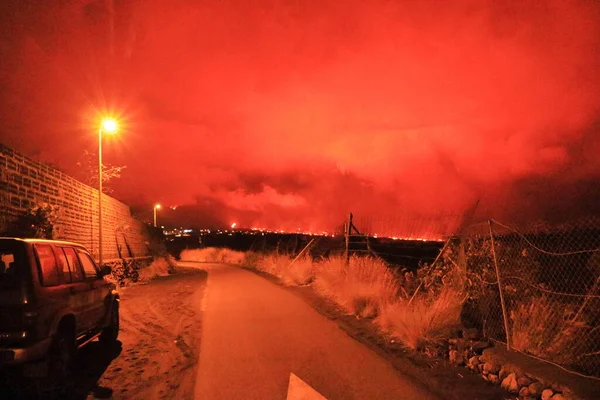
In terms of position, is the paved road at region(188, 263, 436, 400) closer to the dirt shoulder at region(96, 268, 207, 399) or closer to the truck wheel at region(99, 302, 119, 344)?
the dirt shoulder at region(96, 268, 207, 399)

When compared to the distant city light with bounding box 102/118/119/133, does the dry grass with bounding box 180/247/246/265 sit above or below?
below

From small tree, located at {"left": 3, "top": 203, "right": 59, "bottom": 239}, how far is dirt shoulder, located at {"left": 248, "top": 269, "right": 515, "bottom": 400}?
8.25 metres

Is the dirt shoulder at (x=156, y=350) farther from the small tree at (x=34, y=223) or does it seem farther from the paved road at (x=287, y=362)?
the small tree at (x=34, y=223)

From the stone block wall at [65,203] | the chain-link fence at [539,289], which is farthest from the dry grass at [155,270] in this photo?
the chain-link fence at [539,289]

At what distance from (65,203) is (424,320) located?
1292cm

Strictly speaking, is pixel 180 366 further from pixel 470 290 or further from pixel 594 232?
pixel 594 232

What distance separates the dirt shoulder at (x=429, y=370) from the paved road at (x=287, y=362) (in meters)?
0.22

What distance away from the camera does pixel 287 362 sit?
6473 mm

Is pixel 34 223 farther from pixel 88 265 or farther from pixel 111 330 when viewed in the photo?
pixel 111 330

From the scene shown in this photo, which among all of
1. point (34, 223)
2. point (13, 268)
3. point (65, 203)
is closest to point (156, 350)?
point (13, 268)

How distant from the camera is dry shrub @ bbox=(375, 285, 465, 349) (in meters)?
7.27

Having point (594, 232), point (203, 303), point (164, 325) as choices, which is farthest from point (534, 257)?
point (203, 303)

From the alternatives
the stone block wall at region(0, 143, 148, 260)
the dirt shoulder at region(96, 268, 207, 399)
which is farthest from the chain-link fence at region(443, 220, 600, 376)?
the stone block wall at region(0, 143, 148, 260)

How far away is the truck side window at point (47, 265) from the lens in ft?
17.4
